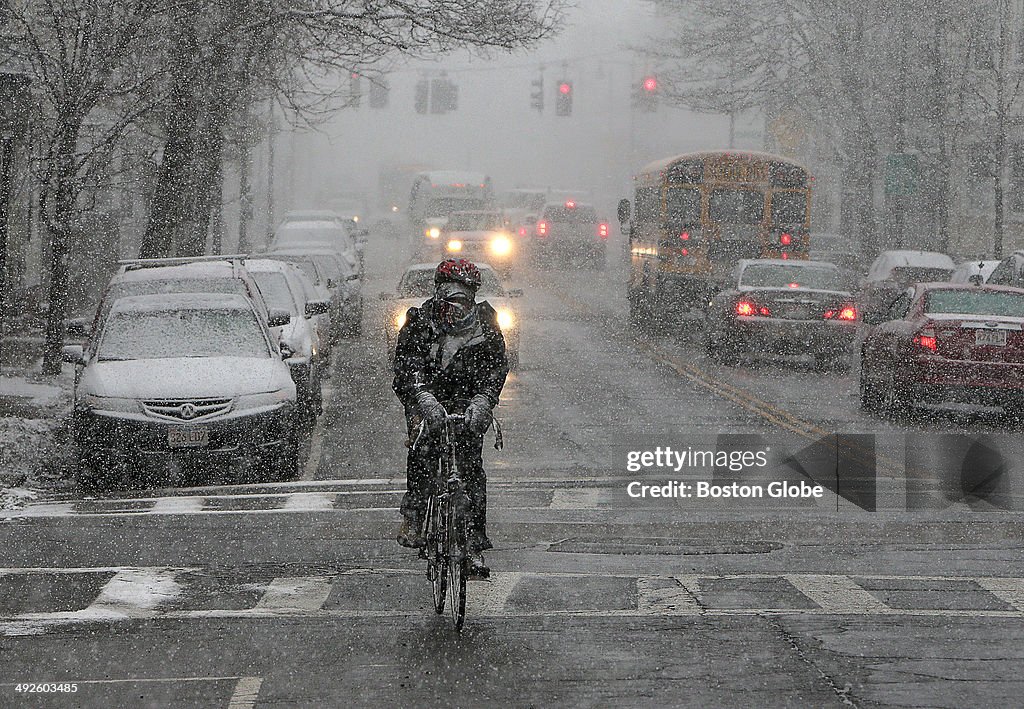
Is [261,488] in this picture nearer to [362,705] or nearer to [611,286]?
[362,705]

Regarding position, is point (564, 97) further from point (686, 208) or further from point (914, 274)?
point (686, 208)

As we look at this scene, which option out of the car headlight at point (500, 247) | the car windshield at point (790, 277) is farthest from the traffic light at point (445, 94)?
the car windshield at point (790, 277)

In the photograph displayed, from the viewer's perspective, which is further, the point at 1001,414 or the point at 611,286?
the point at 611,286

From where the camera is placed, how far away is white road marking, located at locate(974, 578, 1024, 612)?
8.61 m

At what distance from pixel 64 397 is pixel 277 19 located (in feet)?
24.3

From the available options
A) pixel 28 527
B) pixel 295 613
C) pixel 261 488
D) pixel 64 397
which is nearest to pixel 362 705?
pixel 295 613

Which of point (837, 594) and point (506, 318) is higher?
point (506, 318)

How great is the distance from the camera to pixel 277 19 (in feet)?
78.1

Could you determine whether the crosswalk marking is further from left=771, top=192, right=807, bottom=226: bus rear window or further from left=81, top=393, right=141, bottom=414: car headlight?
left=771, top=192, right=807, bottom=226: bus rear window

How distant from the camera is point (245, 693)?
6703mm

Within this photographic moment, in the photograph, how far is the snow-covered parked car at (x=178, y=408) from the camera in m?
13.5

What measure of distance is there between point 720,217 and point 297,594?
72.0ft

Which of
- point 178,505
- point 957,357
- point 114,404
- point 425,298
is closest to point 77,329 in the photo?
point 114,404

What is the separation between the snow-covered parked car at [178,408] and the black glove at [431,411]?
5934 mm
